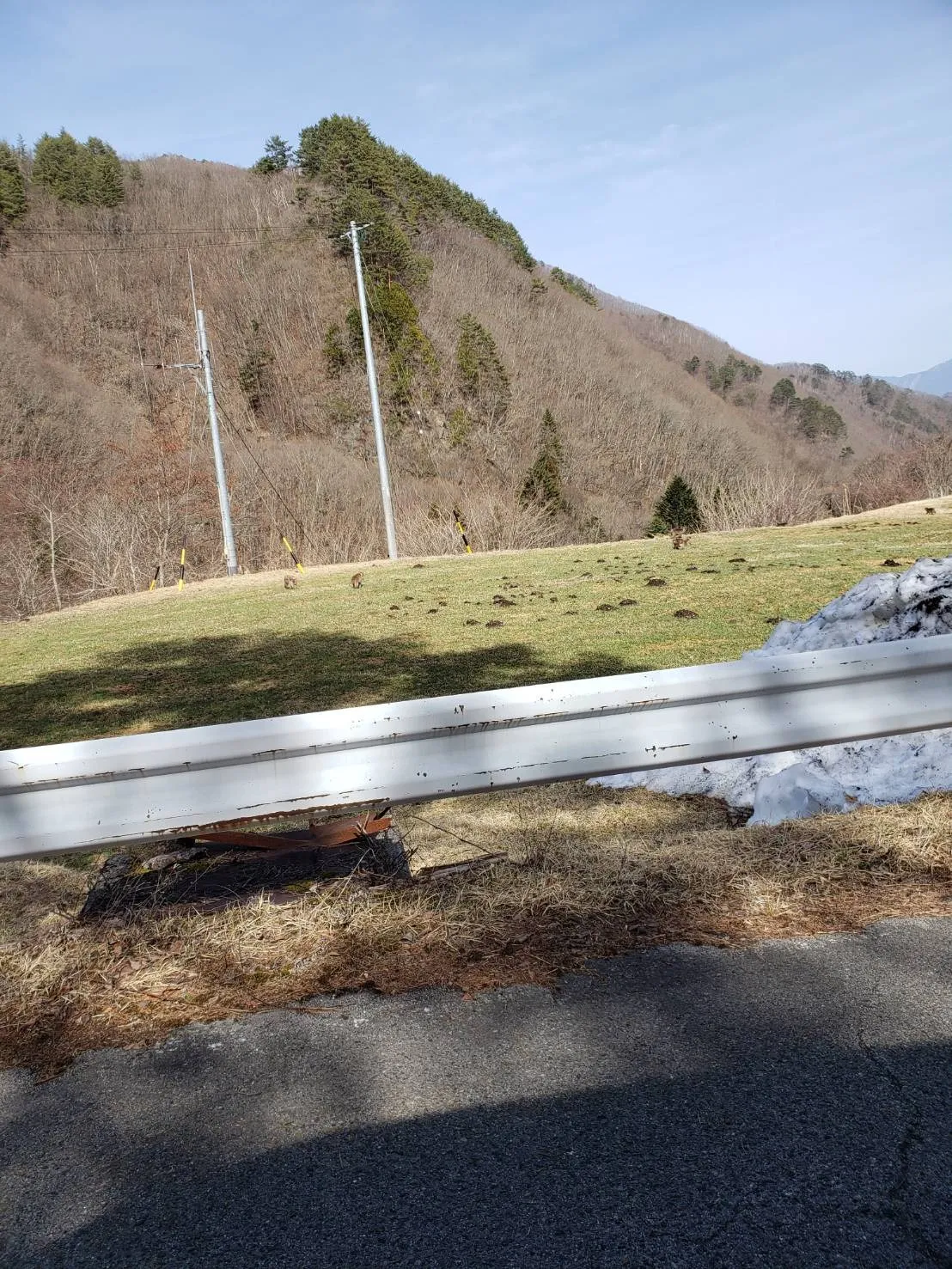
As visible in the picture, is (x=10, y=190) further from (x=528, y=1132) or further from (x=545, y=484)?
(x=528, y=1132)

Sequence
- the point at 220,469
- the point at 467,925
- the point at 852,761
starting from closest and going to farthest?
the point at 467,925, the point at 852,761, the point at 220,469

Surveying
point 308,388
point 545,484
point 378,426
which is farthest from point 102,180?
point 378,426

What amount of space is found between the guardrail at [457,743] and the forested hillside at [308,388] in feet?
85.9

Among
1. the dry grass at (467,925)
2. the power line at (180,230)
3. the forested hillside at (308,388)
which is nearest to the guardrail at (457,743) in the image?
the dry grass at (467,925)

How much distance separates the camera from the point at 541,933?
108 inches

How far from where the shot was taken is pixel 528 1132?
1.88m

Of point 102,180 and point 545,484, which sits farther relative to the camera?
point 102,180

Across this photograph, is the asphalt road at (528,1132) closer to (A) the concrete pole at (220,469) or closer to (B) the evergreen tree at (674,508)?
(A) the concrete pole at (220,469)

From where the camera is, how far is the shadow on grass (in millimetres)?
7586

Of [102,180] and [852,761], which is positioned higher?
[102,180]

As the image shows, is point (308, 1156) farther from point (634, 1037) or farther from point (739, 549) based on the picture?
point (739, 549)

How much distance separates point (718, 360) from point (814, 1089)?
138 meters

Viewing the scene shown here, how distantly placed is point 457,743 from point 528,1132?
1319 mm

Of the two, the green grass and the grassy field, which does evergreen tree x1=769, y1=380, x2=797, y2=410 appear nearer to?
the green grass
